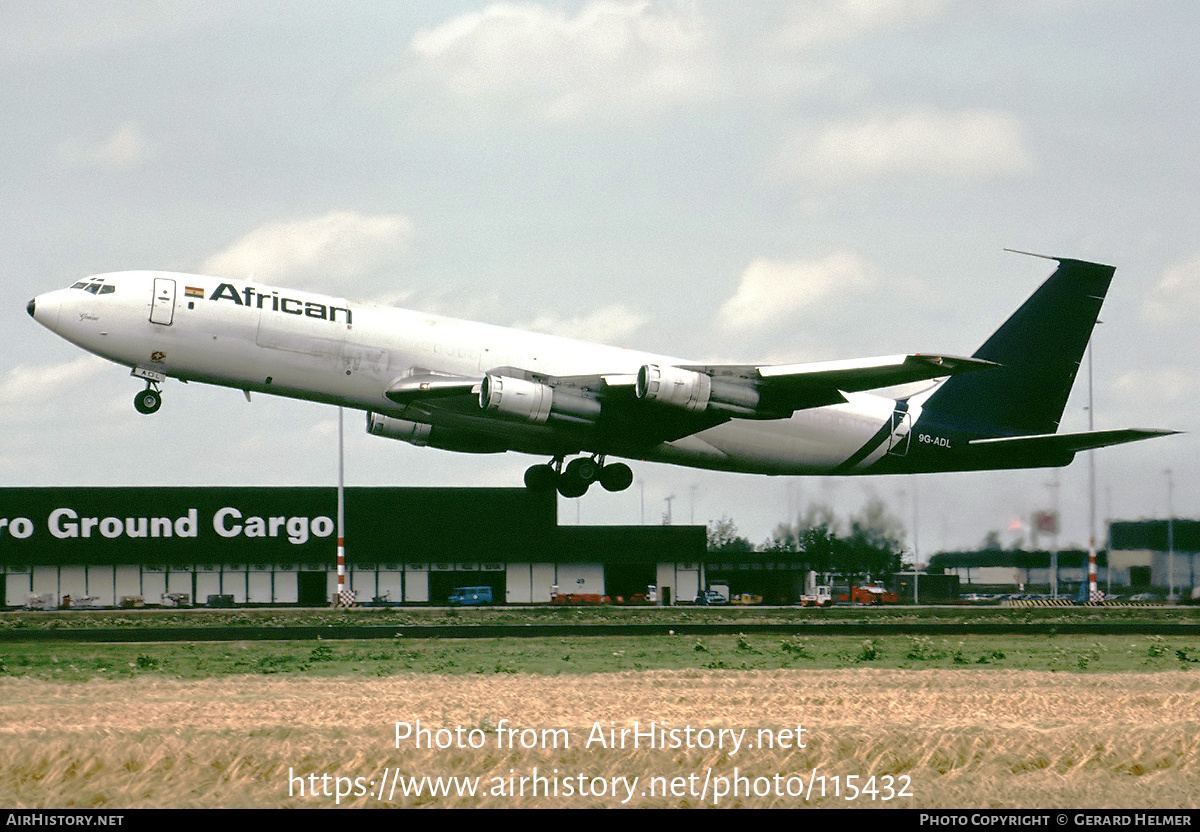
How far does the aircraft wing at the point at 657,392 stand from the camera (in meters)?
37.2

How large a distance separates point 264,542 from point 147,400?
5398 centimetres

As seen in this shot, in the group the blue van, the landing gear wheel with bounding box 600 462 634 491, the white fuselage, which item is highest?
Result: the white fuselage

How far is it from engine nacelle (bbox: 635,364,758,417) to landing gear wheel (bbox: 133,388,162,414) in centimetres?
1273

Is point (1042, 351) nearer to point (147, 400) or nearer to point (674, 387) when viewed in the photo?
point (674, 387)

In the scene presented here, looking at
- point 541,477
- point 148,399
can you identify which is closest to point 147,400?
point 148,399

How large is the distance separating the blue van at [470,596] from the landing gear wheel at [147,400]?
52.1 metres

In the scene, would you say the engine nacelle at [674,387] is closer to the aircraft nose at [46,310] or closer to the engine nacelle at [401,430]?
the engine nacelle at [401,430]

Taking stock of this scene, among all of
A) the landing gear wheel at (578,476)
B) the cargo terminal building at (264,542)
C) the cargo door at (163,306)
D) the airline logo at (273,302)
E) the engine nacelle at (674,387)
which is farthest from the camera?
the cargo terminal building at (264,542)

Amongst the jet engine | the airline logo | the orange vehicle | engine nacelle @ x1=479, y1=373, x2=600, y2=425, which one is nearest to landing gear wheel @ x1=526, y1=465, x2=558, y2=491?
the jet engine

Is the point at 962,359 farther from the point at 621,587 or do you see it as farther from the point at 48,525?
the point at 48,525

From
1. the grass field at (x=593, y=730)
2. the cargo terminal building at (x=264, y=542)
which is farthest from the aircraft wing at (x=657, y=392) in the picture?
the cargo terminal building at (x=264, y=542)

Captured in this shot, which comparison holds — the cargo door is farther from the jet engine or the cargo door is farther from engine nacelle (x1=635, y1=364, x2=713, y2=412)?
engine nacelle (x1=635, y1=364, x2=713, y2=412)

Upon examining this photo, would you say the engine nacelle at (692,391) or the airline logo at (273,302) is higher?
the airline logo at (273,302)

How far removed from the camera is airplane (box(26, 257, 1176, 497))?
1409 inches
